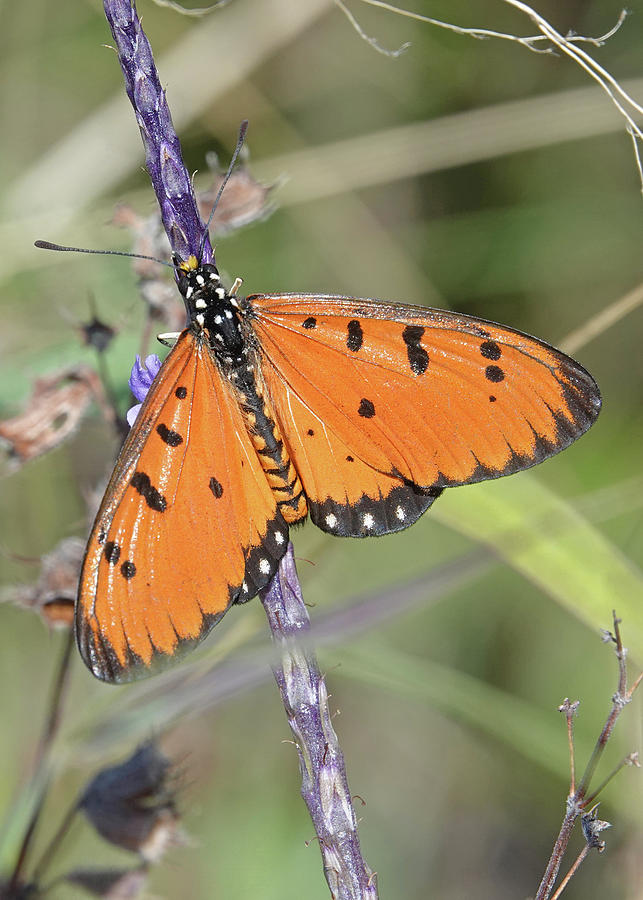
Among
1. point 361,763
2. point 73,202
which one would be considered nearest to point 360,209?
point 73,202

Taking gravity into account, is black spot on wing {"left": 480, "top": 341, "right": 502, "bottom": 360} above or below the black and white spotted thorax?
below

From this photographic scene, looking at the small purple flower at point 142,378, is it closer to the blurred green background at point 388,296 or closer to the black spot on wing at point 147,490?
the black spot on wing at point 147,490

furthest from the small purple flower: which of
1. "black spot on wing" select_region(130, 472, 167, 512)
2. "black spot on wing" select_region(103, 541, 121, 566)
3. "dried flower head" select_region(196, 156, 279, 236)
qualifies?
"dried flower head" select_region(196, 156, 279, 236)

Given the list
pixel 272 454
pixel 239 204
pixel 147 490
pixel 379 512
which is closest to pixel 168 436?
pixel 147 490

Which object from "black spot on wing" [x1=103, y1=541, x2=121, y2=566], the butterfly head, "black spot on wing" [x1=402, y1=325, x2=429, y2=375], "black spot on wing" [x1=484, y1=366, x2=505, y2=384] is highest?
the butterfly head

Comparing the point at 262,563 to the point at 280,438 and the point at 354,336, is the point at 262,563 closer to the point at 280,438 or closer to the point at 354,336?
the point at 280,438

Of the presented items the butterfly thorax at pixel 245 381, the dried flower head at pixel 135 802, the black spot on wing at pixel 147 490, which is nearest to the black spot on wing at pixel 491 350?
the butterfly thorax at pixel 245 381

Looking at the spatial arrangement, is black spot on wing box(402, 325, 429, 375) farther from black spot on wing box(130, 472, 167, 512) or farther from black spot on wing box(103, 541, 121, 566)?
black spot on wing box(103, 541, 121, 566)
